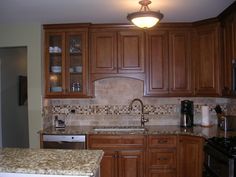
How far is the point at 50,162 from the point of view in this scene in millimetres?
1747

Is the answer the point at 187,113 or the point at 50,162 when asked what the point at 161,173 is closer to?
the point at 187,113

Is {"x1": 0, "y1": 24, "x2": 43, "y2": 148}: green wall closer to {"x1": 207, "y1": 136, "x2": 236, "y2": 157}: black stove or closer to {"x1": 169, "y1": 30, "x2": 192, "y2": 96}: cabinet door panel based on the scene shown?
{"x1": 169, "y1": 30, "x2": 192, "y2": 96}: cabinet door panel

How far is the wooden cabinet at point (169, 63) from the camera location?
3645 mm

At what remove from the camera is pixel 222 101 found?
3.84 meters

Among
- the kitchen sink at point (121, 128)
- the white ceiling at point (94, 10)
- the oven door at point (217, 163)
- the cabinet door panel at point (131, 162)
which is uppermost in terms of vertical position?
the white ceiling at point (94, 10)

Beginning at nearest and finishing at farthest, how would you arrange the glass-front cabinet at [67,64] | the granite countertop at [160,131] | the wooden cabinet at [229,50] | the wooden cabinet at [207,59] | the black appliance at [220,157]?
the black appliance at [220,157]
the wooden cabinet at [229,50]
the granite countertop at [160,131]
the wooden cabinet at [207,59]
the glass-front cabinet at [67,64]

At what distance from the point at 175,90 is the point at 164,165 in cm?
104

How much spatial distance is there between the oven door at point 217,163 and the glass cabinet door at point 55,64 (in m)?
2.15

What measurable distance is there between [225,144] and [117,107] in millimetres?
1843

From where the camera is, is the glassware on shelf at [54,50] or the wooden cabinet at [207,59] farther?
the glassware on shelf at [54,50]

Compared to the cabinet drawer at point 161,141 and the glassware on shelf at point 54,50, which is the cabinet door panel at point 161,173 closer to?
the cabinet drawer at point 161,141

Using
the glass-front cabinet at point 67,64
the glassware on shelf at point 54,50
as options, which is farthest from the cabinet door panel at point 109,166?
the glassware on shelf at point 54,50

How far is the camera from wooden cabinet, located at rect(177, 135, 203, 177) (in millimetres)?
3082

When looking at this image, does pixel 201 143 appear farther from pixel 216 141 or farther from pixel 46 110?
pixel 46 110
